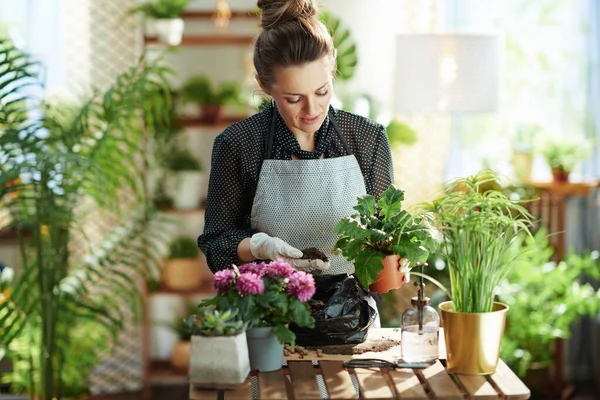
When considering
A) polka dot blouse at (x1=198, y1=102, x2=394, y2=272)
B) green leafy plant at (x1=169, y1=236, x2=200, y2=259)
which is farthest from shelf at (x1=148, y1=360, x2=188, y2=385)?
polka dot blouse at (x1=198, y1=102, x2=394, y2=272)

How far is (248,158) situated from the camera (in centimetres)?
245

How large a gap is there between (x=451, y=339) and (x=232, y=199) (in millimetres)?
761

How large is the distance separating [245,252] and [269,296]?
1.45ft

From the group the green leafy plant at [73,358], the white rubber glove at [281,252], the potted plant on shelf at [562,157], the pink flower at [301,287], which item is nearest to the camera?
the pink flower at [301,287]

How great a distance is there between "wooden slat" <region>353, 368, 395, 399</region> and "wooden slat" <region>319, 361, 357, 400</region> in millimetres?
21

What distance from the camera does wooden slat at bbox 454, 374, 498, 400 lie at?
5.98 ft

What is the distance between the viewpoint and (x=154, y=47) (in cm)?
521

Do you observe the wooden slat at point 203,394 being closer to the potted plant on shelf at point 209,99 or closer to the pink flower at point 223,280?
the pink flower at point 223,280

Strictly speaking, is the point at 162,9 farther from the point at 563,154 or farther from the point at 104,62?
the point at 563,154

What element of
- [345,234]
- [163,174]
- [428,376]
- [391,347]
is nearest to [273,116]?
[345,234]

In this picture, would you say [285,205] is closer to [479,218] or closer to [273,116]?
[273,116]

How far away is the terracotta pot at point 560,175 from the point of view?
4809mm

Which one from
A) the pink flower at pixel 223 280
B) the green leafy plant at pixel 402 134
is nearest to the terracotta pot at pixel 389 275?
the pink flower at pixel 223 280

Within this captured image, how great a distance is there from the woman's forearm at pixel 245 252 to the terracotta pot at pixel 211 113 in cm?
279
